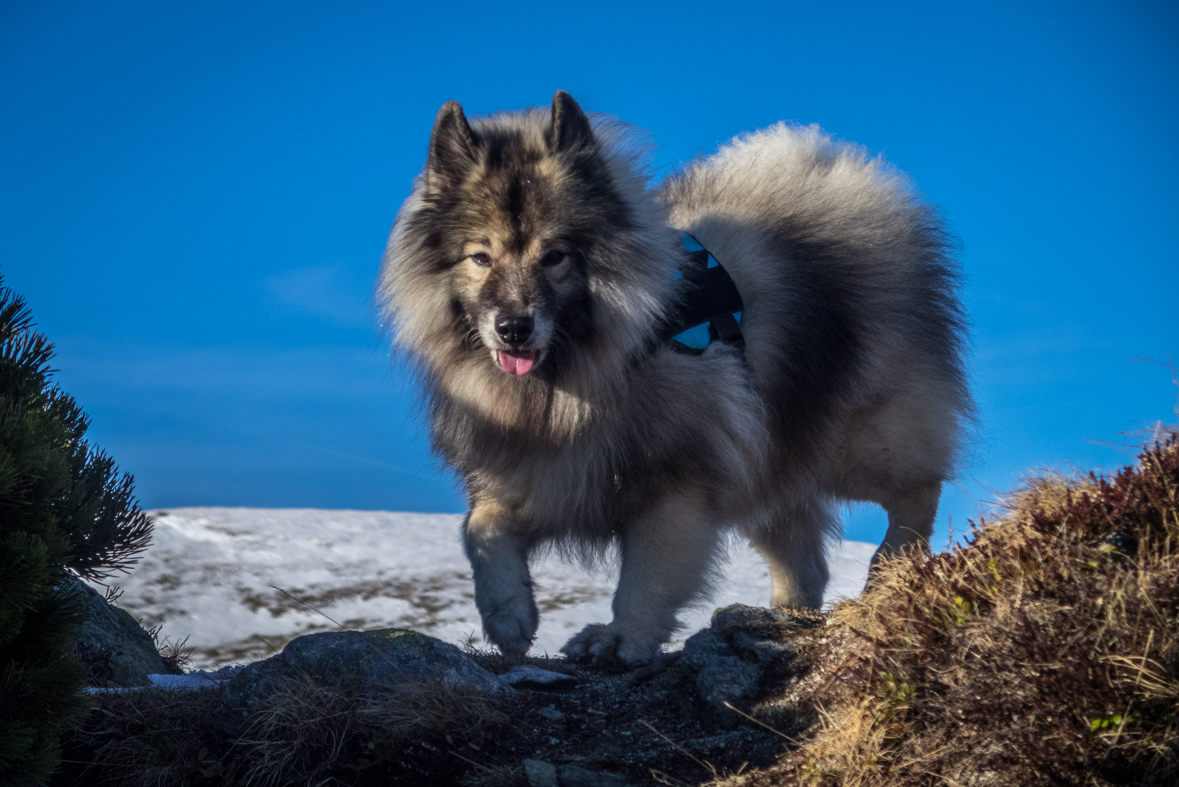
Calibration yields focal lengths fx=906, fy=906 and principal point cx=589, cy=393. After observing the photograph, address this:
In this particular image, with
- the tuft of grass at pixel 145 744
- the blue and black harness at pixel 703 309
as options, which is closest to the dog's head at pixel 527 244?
the blue and black harness at pixel 703 309

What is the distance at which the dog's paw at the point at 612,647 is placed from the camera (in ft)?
14.5

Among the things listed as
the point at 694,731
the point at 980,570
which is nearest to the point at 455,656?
the point at 694,731

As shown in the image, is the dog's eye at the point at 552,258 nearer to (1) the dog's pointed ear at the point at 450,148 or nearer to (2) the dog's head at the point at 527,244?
(2) the dog's head at the point at 527,244

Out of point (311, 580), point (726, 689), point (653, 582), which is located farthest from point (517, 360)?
point (311, 580)

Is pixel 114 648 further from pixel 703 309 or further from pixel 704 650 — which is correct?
pixel 703 309

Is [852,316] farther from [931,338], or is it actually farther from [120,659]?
[120,659]

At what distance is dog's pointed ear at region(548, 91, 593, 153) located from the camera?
4.48 metres

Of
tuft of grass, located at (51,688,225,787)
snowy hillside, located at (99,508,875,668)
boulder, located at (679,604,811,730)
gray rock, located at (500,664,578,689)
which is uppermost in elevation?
snowy hillside, located at (99,508,875,668)

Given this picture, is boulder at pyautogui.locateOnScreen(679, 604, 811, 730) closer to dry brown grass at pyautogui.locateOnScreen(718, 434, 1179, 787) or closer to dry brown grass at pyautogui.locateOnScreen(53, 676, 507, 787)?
dry brown grass at pyautogui.locateOnScreen(718, 434, 1179, 787)

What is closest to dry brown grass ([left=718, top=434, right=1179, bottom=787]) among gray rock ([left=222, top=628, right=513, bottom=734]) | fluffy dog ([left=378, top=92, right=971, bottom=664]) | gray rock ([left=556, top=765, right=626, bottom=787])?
gray rock ([left=556, top=765, right=626, bottom=787])

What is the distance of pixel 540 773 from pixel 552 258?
232cm

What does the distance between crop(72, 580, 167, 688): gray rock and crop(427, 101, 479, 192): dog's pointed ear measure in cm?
270

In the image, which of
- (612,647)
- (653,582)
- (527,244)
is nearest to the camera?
(527,244)

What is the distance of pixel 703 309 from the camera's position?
5.02 m
